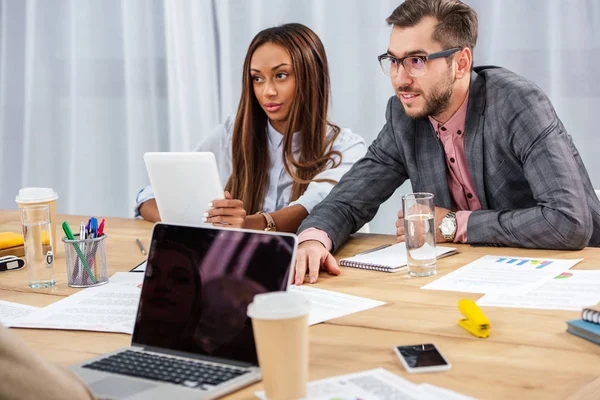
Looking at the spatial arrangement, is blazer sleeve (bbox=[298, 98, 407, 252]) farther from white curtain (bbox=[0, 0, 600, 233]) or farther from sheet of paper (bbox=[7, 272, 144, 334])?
white curtain (bbox=[0, 0, 600, 233])

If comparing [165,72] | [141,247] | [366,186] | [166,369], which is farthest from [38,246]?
[165,72]

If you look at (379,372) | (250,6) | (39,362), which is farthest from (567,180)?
(250,6)

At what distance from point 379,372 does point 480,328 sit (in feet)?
0.76

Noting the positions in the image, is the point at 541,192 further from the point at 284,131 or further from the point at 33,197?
the point at 33,197

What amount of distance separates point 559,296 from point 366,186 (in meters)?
0.85

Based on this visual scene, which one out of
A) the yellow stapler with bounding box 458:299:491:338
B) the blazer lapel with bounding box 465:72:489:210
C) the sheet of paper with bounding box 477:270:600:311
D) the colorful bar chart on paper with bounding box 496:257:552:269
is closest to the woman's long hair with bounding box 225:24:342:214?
the blazer lapel with bounding box 465:72:489:210

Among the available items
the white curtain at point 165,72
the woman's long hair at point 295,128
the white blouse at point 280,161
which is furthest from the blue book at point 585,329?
the white curtain at point 165,72

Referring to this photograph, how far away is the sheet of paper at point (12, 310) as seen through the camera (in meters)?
1.38

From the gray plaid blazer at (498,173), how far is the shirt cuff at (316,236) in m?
0.04

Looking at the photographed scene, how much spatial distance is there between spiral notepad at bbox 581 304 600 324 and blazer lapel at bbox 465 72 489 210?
2.91ft

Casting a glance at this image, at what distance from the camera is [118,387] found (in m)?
0.97

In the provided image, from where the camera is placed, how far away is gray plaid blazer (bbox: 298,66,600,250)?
5.80 feet

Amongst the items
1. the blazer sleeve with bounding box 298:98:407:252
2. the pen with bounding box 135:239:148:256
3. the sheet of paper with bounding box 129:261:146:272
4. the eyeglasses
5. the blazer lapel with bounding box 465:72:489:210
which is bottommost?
the pen with bounding box 135:239:148:256

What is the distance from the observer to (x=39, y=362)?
2.63ft
